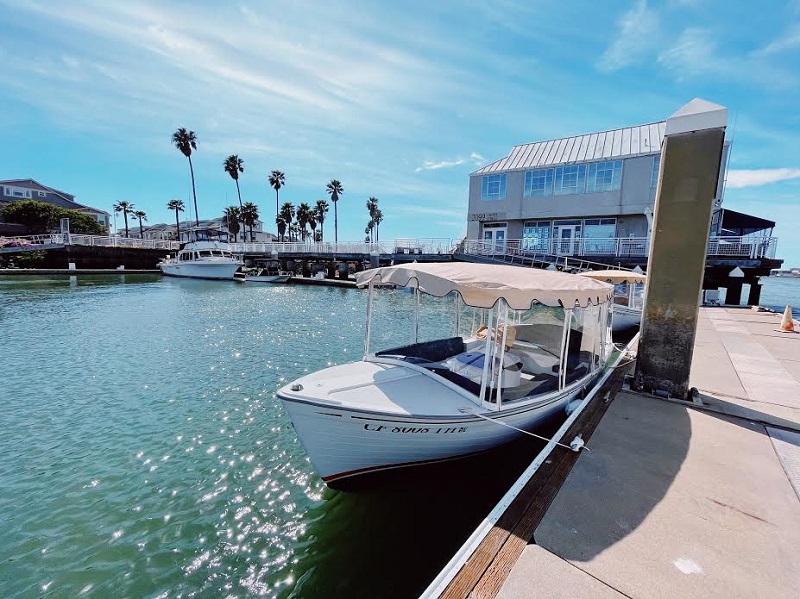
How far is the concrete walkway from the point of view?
9.05 feet

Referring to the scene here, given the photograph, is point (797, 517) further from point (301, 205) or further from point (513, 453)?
point (301, 205)

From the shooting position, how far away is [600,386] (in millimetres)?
7168

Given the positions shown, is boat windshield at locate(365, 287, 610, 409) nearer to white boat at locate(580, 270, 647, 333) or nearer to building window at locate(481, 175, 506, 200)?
white boat at locate(580, 270, 647, 333)

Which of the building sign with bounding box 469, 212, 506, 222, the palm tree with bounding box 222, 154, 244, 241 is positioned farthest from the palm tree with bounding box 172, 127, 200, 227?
the building sign with bounding box 469, 212, 506, 222

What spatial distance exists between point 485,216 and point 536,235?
509 centimetres

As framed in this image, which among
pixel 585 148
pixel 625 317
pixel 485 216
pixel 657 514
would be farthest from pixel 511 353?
pixel 585 148

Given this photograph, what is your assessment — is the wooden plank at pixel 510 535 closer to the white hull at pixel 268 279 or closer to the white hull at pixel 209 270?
the white hull at pixel 268 279

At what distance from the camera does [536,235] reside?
32844 millimetres

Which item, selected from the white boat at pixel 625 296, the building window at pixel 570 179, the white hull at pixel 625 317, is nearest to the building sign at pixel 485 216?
the building window at pixel 570 179

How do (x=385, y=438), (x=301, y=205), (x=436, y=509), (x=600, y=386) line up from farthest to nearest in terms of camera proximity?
(x=301, y=205) → (x=600, y=386) → (x=436, y=509) → (x=385, y=438)

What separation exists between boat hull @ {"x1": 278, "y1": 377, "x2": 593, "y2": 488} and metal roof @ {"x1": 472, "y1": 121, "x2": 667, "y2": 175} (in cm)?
3076

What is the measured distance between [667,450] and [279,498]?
5477 mm

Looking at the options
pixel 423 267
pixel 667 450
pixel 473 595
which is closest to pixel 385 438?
pixel 473 595

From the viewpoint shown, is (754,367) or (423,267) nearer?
(423,267)
